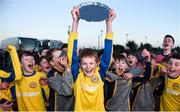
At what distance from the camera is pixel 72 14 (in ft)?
13.1

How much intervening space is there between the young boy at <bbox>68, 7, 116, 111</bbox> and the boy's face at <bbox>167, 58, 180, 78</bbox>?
110 cm

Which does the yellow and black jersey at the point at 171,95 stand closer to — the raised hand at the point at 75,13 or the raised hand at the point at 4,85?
the raised hand at the point at 75,13

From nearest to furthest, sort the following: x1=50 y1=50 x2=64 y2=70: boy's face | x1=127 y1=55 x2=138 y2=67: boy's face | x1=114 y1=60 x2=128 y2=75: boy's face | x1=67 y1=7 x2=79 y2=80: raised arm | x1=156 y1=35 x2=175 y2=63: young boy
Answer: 1. x1=67 y1=7 x2=79 y2=80: raised arm
2. x1=50 y1=50 x2=64 y2=70: boy's face
3. x1=114 y1=60 x2=128 y2=75: boy's face
4. x1=127 y1=55 x2=138 y2=67: boy's face
5. x1=156 y1=35 x2=175 y2=63: young boy

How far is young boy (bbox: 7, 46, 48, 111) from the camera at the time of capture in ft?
A: 14.0

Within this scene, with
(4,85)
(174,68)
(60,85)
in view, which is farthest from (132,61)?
(4,85)

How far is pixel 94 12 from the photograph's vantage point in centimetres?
393

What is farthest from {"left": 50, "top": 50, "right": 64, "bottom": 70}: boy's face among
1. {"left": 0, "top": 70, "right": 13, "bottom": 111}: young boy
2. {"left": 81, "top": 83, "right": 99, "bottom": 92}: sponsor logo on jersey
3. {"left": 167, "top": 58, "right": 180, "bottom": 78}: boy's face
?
{"left": 167, "top": 58, "right": 180, "bottom": 78}: boy's face

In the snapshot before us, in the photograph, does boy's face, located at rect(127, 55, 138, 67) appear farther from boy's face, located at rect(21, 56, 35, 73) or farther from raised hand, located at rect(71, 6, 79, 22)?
boy's face, located at rect(21, 56, 35, 73)

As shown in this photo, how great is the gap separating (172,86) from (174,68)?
10.6 inches

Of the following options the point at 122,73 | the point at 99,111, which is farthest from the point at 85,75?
the point at 122,73

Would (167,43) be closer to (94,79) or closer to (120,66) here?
(120,66)

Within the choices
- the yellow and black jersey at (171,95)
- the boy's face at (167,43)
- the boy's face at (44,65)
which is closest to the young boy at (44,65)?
the boy's face at (44,65)

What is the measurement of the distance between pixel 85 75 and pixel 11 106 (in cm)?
122

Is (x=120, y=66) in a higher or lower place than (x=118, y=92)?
higher
